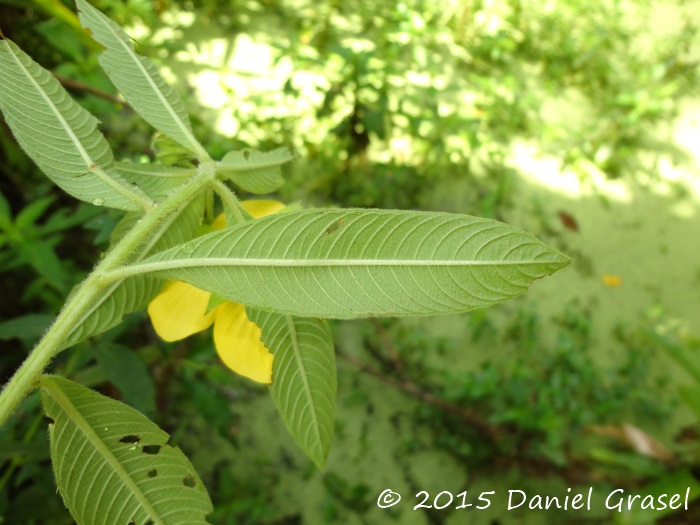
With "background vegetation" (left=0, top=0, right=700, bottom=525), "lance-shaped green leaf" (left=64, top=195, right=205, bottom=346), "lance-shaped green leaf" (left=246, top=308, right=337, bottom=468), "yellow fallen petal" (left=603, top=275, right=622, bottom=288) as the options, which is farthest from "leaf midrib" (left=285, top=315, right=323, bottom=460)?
"yellow fallen petal" (left=603, top=275, right=622, bottom=288)

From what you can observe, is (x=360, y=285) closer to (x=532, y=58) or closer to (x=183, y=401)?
(x=183, y=401)

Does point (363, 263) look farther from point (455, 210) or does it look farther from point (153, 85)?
point (455, 210)

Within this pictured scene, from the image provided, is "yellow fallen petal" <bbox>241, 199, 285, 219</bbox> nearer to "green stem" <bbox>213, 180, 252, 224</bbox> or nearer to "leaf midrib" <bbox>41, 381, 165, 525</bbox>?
"green stem" <bbox>213, 180, 252, 224</bbox>

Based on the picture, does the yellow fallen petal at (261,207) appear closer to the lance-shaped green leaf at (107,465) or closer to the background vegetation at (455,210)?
the lance-shaped green leaf at (107,465)

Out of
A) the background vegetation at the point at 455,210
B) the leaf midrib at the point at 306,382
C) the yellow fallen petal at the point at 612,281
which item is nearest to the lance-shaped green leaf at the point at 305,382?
the leaf midrib at the point at 306,382

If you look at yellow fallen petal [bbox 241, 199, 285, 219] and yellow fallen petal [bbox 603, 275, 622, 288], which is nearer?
yellow fallen petal [bbox 241, 199, 285, 219]

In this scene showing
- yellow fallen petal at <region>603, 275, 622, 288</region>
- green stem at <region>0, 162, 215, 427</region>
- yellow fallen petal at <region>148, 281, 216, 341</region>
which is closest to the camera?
green stem at <region>0, 162, 215, 427</region>

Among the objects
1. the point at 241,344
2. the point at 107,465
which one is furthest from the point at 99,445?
the point at 241,344

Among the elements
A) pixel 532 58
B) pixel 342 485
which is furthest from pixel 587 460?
pixel 532 58
